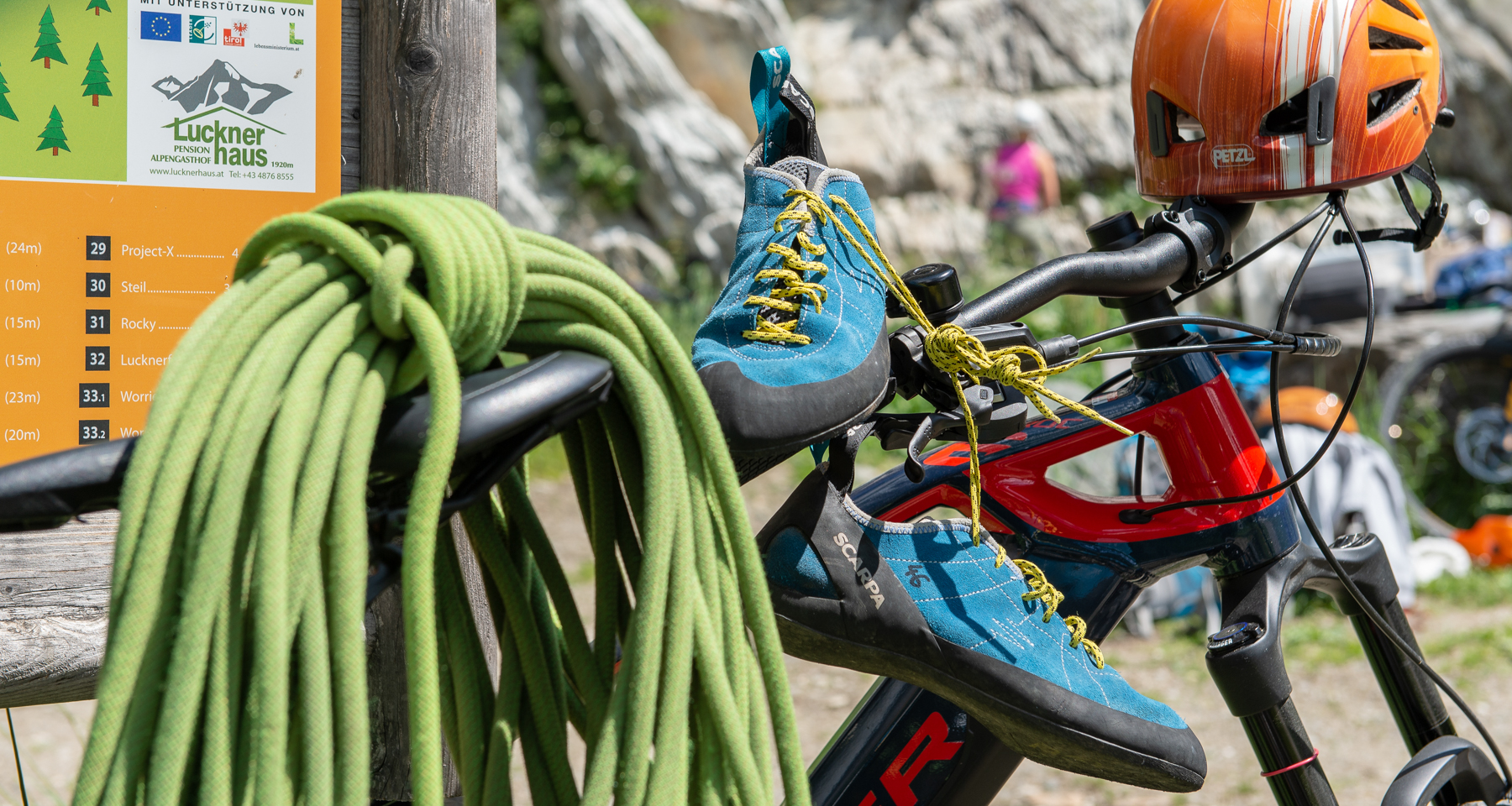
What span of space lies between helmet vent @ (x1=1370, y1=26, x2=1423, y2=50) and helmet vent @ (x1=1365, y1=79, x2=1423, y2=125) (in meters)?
0.03

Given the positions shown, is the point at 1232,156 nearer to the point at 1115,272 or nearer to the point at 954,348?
the point at 1115,272

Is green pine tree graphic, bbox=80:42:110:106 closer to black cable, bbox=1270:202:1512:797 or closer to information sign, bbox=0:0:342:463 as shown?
information sign, bbox=0:0:342:463

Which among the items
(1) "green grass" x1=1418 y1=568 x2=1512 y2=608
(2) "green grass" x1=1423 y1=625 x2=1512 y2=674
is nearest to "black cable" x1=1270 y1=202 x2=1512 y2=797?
(2) "green grass" x1=1423 y1=625 x2=1512 y2=674

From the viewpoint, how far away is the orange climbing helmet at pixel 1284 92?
966 mm

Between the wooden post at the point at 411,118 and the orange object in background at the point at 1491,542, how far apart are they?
13.8ft

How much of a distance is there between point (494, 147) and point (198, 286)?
0.39 metres

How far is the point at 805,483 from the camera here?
85 centimetres

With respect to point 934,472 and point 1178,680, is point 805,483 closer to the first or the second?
point 934,472

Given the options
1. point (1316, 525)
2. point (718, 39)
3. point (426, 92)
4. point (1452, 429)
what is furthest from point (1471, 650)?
point (718, 39)

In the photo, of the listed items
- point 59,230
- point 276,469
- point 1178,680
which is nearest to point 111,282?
point 59,230

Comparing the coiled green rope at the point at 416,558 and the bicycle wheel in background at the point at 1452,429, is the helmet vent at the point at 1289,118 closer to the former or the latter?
the coiled green rope at the point at 416,558

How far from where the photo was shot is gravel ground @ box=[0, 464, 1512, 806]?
2650 mm

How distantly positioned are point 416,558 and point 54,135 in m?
0.98

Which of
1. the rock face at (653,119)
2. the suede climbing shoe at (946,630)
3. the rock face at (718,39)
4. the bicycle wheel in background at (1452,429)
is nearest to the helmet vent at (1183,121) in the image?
the suede climbing shoe at (946,630)
